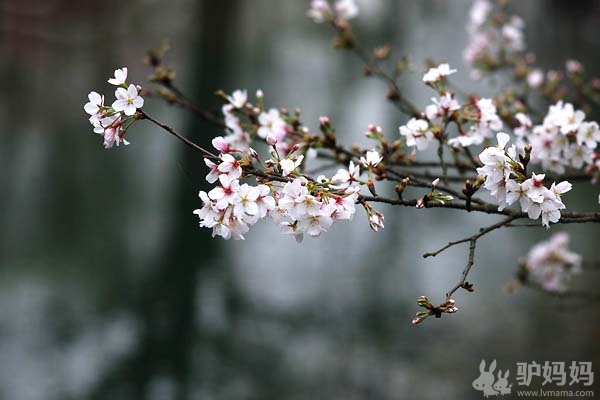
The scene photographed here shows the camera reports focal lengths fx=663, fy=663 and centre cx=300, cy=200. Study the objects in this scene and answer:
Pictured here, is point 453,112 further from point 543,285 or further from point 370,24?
point 370,24

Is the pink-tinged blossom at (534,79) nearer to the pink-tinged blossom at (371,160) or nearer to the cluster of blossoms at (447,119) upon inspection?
the cluster of blossoms at (447,119)

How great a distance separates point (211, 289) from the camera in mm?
4715

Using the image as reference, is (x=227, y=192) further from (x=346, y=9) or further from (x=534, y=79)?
(x=534, y=79)

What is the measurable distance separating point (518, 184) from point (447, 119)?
13.7 inches

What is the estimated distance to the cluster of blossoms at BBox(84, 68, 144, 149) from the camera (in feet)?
3.35

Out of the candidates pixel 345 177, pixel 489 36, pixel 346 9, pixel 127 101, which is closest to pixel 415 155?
pixel 345 177

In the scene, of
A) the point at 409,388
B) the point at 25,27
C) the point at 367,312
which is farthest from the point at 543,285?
the point at 25,27

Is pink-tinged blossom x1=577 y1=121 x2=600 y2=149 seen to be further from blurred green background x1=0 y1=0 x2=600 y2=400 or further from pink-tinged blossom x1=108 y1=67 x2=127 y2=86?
blurred green background x1=0 y1=0 x2=600 y2=400

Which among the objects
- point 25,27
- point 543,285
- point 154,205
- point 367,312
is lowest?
point 543,285

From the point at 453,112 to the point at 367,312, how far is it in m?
3.30

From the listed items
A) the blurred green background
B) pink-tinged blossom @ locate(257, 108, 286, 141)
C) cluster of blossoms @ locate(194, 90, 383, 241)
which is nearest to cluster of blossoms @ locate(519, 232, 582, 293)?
the blurred green background

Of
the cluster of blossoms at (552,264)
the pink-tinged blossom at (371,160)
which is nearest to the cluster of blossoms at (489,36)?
the cluster of blossoms at (552,264)

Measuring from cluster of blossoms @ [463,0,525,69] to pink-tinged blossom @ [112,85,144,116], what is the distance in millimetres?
1450

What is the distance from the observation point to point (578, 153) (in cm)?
137
